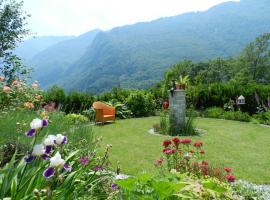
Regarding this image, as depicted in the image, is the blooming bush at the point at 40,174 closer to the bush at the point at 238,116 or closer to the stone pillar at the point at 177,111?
the stone pillar at the point at 177,111

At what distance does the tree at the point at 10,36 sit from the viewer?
540 inches

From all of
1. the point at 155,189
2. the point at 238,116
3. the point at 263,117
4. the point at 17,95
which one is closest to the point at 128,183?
the point at 155,189

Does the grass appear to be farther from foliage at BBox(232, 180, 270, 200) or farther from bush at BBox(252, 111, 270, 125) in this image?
foliage at BBox(232, 180, 270, 200)

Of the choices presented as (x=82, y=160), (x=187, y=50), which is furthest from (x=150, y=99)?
(x=187, y=50)

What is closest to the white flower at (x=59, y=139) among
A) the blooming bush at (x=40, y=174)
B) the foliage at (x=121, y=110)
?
the blooming bush at (x=40, y=174)

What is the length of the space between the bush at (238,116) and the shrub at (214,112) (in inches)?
12.1

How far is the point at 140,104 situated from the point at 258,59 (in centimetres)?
3755

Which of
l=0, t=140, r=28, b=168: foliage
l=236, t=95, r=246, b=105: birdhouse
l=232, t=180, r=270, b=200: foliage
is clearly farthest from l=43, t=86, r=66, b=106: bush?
l=232, t=180, r=270, b=200: foliage

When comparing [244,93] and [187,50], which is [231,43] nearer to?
[187,50]

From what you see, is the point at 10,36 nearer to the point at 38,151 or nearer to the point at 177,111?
the point at 177,111

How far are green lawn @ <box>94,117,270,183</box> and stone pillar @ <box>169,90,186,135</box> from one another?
2.73 ft

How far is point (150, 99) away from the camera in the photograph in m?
16.5

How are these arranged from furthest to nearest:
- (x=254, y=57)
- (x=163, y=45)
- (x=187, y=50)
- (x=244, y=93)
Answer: (x=163, y=45) < (x=187, y=50) < (x=254, y=57) < (x=244, y=93)

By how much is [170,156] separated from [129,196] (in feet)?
7.83
